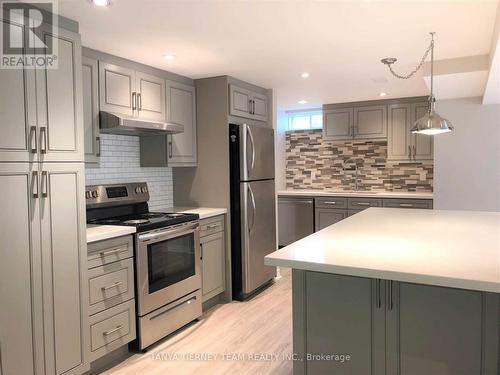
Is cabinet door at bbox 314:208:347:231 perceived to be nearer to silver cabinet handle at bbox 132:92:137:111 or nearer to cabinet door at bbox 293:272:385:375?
silver cabinet handle at bbox 132:92:137:111

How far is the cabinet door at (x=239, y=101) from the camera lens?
12.7 feet

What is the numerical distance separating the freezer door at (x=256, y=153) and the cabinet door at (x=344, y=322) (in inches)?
76.2

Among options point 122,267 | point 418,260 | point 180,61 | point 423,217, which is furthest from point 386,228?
point 180,61

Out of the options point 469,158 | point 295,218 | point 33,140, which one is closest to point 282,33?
point 33,140

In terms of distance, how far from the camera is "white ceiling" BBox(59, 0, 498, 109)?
87.5 inches

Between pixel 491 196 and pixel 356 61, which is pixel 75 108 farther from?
pixel 491 196

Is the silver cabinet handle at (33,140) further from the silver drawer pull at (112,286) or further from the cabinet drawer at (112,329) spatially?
the cabinet drawer at (112,329)

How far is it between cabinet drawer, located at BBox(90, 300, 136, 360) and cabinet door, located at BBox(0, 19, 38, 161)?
3.65 feet

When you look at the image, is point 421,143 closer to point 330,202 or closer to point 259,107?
point 330,202

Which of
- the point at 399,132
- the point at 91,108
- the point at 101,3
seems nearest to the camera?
the point at 101,3

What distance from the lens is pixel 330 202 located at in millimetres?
5547

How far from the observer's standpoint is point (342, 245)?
2070mm

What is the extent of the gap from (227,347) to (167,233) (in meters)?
0.95

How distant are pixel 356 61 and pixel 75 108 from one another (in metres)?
2.23
